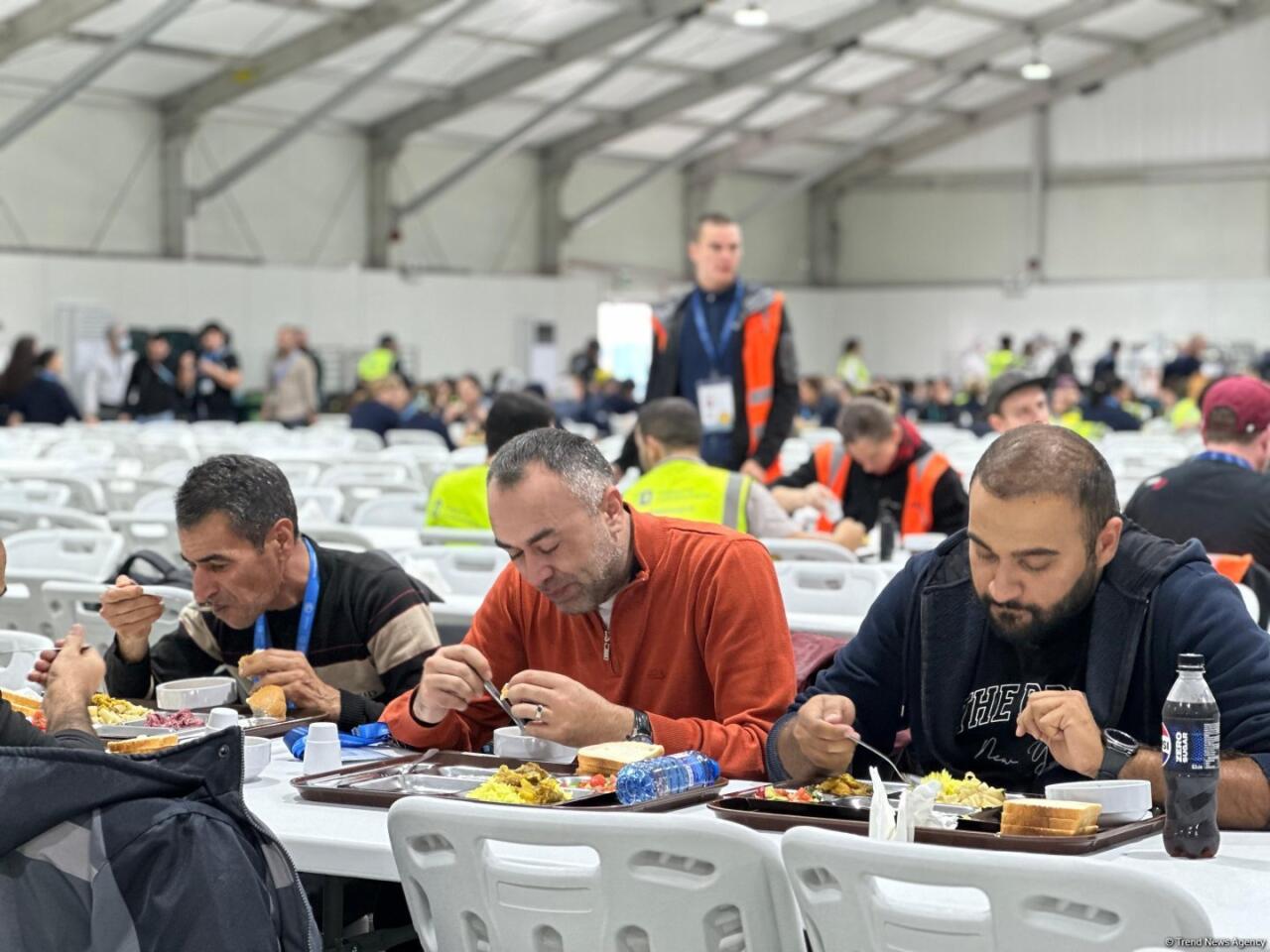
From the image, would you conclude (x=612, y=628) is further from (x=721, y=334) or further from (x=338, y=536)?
(x=721, y=334)

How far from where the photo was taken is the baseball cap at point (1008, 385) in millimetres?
6578

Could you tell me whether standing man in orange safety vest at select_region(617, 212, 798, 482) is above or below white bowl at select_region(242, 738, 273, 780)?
above

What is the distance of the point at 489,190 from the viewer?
77.3 ft

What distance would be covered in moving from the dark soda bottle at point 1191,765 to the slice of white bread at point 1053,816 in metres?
0.09

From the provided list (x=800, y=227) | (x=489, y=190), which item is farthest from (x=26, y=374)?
(x=800, y=227)

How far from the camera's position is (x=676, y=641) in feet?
10.2

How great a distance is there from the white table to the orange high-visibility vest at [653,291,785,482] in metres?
4.27

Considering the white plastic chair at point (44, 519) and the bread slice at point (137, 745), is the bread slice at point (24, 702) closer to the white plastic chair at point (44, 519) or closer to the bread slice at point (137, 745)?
the bread slice at point (137, 745)

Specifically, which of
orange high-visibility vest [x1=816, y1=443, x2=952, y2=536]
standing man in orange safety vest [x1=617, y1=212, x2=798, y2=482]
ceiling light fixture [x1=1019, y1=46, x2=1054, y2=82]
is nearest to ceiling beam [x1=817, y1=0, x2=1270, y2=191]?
ceiling light fixture [x1=1019, y1=46, x2=1054, y2=82]

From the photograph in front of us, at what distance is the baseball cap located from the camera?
658 cm

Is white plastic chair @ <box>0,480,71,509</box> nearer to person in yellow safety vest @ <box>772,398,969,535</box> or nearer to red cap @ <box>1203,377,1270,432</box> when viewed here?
person in yellow safety vest @ <box>772,398,969,535</box>

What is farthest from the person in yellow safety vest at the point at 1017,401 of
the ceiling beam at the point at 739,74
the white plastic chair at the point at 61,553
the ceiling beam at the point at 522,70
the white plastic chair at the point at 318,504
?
the ceiling beam at the point at 739,74

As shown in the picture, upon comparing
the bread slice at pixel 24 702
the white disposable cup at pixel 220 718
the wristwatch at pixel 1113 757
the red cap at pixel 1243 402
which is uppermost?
the red cap at pixel 1243 402

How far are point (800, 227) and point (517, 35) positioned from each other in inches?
418
